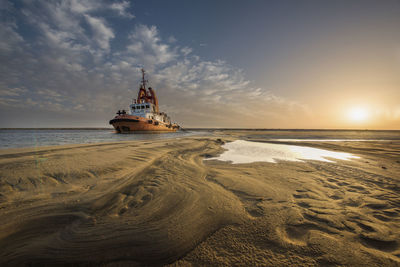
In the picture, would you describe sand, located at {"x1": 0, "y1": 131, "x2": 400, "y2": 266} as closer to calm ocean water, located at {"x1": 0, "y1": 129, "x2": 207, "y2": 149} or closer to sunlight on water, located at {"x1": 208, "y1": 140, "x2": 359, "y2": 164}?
sunlight on water, located at {"x1": 208, "y1": 140, "x2": 359, "y2": 164}

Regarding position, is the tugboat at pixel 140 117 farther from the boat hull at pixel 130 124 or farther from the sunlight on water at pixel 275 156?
the sunlight on water at pixel 275 156

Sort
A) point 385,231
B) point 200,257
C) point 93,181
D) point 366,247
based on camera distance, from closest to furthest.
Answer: point 200,257
point 366,247
point 385,231
point 93,181

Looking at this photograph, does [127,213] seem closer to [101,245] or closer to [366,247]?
[101,245]

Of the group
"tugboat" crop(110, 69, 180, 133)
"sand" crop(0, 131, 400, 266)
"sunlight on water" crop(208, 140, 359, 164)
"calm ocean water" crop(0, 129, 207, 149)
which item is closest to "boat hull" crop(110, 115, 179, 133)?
"tugboat" crop(110, 69, 180, 133)

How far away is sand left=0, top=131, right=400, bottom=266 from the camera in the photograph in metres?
1.17

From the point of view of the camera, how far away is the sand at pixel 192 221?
3.82 ft

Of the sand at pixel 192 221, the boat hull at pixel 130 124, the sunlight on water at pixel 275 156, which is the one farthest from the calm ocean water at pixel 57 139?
the sunlight on water at pixel 275 156

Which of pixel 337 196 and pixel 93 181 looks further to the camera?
pixel 93 181

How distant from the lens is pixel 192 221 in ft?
5.35

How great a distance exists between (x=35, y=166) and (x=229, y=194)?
433cm

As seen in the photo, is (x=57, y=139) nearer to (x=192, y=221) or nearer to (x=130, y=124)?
(x=130, y=124)

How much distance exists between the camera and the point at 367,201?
7.05 feet

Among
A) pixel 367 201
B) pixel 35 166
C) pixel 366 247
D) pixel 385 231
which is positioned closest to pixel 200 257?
pixel 366 247

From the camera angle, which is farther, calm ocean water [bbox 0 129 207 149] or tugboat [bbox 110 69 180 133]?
tugboat [bbox 110 69 180 133]
